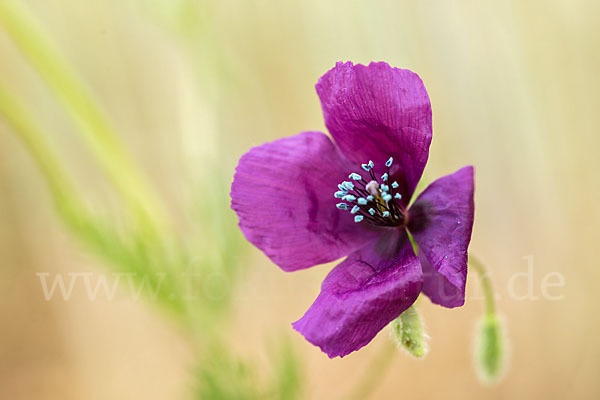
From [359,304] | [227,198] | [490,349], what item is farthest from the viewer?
[227,198]

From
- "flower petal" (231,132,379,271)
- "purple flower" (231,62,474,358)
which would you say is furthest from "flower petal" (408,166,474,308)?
"flower petal" (231,132,379,271)

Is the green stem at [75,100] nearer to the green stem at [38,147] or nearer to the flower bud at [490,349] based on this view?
the green stem at [38,147]

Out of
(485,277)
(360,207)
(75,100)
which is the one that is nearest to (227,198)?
(75,100)

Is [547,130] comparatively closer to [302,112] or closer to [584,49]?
[584,49]

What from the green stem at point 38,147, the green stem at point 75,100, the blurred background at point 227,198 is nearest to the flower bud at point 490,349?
the blurred background at point 227,198

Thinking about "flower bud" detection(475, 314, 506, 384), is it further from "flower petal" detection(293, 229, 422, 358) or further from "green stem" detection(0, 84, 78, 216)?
"green stem" detection(0, 84, 78, 216)

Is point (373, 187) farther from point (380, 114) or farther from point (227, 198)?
point (227, 198)
